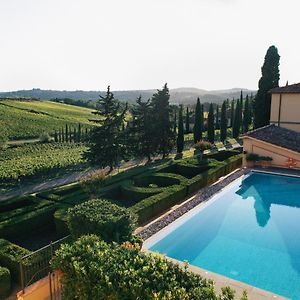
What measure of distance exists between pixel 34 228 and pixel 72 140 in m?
35.7

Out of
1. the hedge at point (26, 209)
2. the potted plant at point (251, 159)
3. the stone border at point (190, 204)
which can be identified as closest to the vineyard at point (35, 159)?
the hedge at point (26, 209)

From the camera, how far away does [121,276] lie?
630 cm

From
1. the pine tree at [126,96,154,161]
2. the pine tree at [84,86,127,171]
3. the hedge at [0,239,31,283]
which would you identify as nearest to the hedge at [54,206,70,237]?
the hedge at [0,239,31,283]

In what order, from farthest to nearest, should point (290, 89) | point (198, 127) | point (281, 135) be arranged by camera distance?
point (198, 127) → point (290, 89) → point (281, 135)

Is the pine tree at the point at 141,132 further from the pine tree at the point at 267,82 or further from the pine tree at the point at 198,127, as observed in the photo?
the pine tree at the point at 267,82

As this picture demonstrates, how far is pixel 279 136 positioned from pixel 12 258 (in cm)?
2100

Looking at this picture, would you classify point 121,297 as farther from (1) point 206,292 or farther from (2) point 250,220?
(2) point 250,220

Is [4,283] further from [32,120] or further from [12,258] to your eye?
[32,120]

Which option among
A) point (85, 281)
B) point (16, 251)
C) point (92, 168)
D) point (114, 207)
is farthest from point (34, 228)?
point (92, 168)

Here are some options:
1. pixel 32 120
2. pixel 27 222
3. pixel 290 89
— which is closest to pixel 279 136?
pixel 290 89

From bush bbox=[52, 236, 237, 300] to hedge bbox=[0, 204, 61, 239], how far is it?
6.05 meters

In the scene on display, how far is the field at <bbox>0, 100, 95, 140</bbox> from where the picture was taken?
51.1m

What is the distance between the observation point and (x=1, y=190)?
898 inches

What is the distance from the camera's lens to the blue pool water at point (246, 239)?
1018 centimetres
